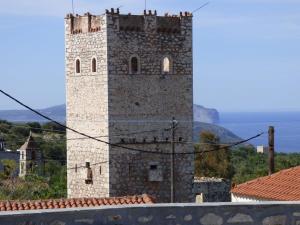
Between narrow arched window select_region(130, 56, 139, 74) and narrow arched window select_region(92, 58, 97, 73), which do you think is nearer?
narrow arched window select_region(130, 56, 139, 74)

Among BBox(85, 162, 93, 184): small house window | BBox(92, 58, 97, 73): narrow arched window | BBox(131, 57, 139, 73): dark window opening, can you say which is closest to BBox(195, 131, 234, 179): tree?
BBox(85, 162, 93, 184): small house window

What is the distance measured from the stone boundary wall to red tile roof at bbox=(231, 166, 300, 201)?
11752 mm

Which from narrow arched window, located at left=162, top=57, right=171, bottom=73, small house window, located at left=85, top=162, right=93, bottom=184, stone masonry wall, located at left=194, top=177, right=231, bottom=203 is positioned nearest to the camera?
narrow arched window, located at left=162, top=57, right=171, bottom=73

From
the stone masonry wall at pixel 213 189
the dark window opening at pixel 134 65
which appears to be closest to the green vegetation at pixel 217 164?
the stone masonry wall at pixel 213 189

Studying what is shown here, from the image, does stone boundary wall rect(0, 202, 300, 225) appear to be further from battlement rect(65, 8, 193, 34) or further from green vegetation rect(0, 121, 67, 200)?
green vegetation rect(0, 121, 67, 200)

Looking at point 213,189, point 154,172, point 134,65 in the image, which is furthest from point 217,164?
point 134,65

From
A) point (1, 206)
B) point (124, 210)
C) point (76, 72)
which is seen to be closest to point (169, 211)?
point (124, 210)

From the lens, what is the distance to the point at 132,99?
78.6 ft

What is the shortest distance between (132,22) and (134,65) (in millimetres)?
1219

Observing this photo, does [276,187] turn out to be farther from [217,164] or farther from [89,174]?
[217,164]

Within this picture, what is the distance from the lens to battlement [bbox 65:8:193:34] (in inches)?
941

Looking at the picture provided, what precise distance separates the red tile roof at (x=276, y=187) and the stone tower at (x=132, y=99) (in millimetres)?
3604

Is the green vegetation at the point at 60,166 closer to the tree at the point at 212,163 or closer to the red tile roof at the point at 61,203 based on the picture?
the tree at the point at 212,163

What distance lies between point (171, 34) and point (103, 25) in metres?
2.13
